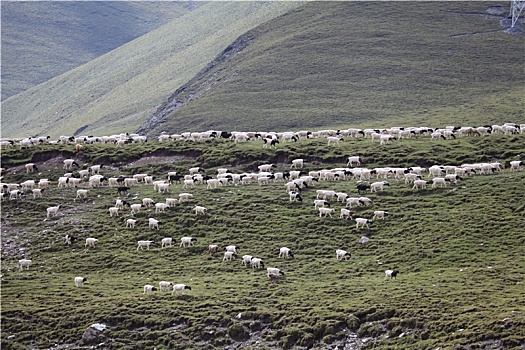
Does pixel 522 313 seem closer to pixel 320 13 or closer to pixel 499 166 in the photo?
pixel 499 166

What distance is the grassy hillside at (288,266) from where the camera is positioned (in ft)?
121

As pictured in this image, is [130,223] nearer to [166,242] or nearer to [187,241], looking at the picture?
[166,242]

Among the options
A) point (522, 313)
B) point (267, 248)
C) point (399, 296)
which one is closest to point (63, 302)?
point (267, 248)

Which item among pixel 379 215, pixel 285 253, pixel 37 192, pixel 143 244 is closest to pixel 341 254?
pixel 285 253

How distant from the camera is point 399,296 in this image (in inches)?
1515

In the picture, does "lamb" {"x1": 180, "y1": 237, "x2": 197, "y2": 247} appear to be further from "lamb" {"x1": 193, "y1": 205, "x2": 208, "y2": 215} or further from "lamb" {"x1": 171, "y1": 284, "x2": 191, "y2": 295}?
"lamb" {"x1": 171, "y1": 284, "x2": 191, "y2": 295}

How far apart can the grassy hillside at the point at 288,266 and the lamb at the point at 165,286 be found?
0.71 m

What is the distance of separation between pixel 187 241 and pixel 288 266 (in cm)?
755

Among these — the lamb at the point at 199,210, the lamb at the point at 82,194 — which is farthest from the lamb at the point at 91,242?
the lamb at the point at 82,194

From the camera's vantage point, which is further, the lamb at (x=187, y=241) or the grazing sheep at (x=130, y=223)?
the grazing sheep at (x=130, y=223)

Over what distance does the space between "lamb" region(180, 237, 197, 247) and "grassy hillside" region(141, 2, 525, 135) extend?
62547 mm

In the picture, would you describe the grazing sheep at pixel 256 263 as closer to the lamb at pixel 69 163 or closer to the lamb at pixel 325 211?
the lamb at pixel 325 211

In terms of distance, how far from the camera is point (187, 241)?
50.0 meters

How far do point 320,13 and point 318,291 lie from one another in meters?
137
